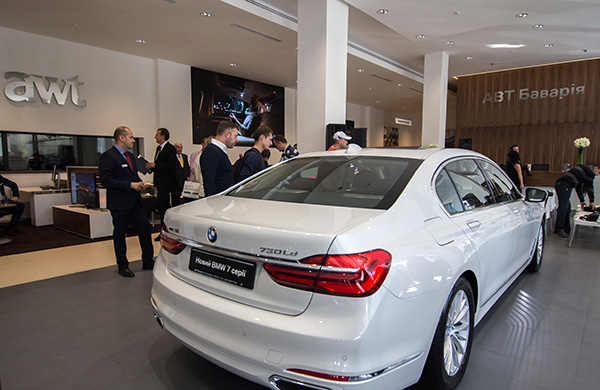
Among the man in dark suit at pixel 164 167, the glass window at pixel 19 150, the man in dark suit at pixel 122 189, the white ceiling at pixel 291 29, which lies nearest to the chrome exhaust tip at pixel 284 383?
the man in dark suit at pixel 122 189

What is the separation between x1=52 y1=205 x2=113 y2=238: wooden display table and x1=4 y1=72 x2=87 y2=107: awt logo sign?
2.89 m

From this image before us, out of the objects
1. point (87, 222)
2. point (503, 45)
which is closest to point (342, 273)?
point (87, 222)

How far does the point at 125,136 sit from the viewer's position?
3568mm

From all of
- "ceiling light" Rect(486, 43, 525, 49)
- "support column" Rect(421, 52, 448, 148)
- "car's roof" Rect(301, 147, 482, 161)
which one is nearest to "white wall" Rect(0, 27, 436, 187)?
"support column" Rect(421, 52, 448, 148)

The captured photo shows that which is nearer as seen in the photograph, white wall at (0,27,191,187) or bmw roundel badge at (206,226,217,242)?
bmw roundel badge at (206,226,217,242)

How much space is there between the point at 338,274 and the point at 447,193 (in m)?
0.99

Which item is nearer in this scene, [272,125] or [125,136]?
[125,136]

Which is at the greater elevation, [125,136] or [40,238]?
[125,136]

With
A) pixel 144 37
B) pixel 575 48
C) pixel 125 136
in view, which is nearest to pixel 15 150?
pixel 144 37

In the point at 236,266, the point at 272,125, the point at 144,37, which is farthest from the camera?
the point at 272,125

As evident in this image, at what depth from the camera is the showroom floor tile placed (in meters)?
1.90

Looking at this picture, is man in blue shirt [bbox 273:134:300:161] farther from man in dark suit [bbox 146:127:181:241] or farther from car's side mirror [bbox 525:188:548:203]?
car's side mirror [bbox 525:188:548:203]

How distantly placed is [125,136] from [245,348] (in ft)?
9.65

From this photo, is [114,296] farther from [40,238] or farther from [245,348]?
[40,238]
